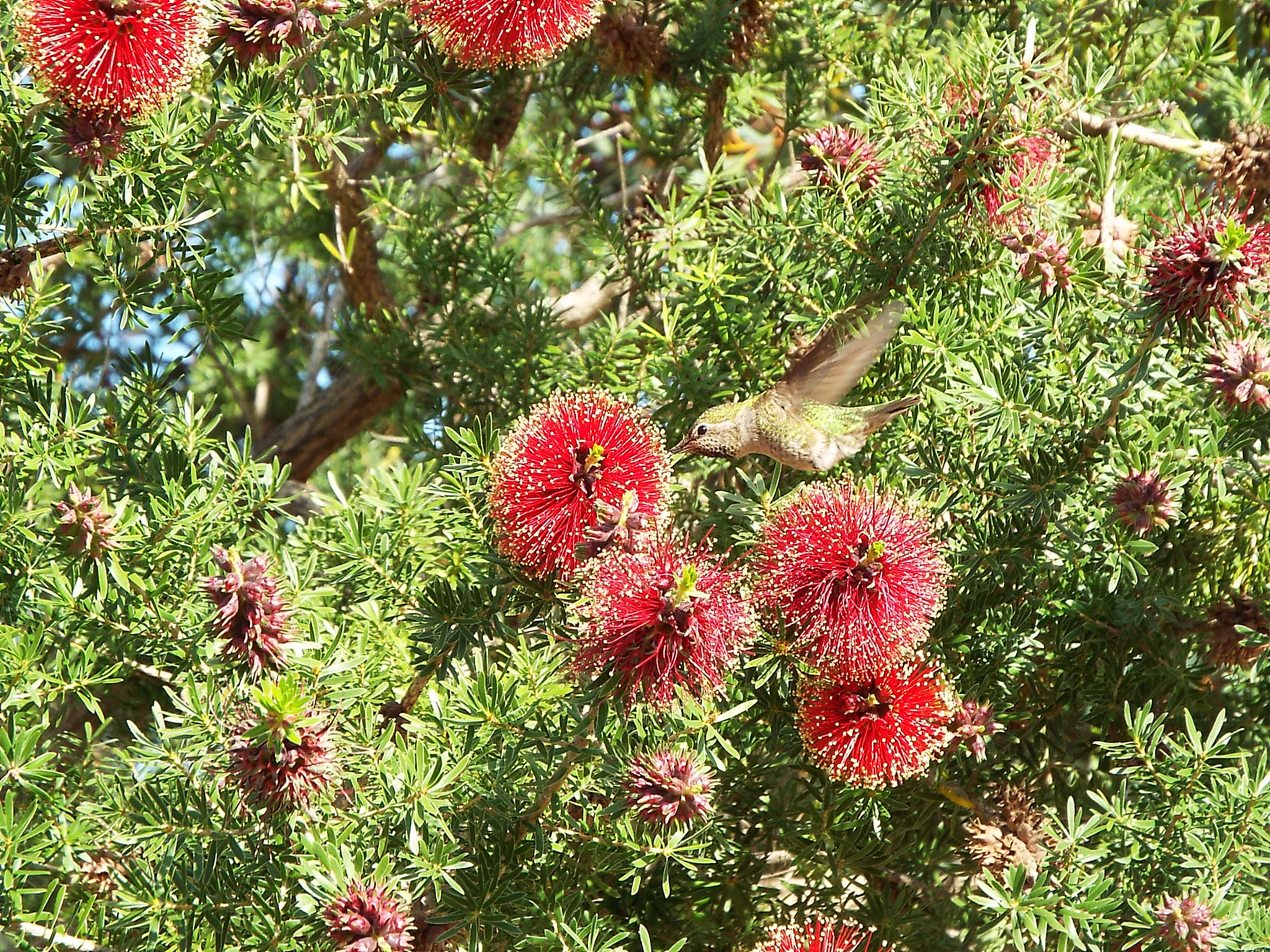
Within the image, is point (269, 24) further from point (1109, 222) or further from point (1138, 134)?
point (1138, 134)

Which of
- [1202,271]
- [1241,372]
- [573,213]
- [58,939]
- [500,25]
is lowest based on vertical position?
[58,939]

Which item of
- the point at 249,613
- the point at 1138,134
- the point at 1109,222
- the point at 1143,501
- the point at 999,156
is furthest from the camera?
the point at 1138,134

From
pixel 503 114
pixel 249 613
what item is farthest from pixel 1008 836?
pixel 503 114

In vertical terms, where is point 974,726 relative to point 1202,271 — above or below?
below

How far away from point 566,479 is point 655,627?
0.83 ft

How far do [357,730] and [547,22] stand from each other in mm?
972

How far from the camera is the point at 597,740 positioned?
1.52 metres

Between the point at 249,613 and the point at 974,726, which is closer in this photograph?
the point at 249,613

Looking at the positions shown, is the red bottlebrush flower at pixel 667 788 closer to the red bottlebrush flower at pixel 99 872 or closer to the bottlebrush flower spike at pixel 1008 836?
the bottlebrush flower spike at pixel 1008 836

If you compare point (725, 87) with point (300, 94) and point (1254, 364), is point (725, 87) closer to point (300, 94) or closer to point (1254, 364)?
point (300, 94)

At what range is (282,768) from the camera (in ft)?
4.49

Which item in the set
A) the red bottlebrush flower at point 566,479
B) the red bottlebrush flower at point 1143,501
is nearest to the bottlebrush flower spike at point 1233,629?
the red bottlebrush flower at point 1143,501

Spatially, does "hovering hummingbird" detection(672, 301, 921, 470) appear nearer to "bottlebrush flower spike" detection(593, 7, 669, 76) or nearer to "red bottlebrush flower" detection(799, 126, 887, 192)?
"red bottlebrush flower" detection(799, 126, 887, 192)

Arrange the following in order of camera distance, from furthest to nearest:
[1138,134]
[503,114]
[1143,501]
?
[503,114]
[1138,134]
[1143,501]
